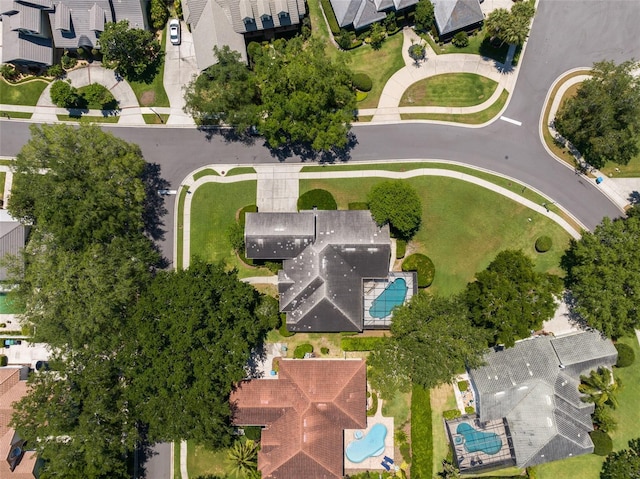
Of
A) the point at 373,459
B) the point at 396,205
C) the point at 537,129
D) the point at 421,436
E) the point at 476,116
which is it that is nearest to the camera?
the point at 396,205

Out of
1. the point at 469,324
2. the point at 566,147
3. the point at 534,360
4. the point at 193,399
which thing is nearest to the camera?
the point at 193,399

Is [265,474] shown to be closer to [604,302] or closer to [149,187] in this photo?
[149,187]

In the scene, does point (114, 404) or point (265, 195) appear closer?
point (114, 404)

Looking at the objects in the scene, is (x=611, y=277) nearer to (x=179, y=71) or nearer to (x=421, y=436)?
(x=421, y=436)

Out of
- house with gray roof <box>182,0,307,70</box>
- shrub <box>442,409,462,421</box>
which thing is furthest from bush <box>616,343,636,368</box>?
house with gray roof <box>182,0,307,70</box>

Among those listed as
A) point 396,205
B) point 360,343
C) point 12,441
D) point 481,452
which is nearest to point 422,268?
point 396,205

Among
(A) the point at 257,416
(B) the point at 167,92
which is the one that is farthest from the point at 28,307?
(B) the point at 167,92
